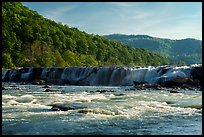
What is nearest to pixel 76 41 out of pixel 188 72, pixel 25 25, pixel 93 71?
pixel 25 25

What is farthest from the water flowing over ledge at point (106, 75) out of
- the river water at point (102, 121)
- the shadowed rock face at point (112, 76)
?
the river water at point (102, 121)

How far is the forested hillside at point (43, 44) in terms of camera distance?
9338 centimetres

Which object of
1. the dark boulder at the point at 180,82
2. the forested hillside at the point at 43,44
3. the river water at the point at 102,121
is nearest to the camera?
the river water at the point at 102,121

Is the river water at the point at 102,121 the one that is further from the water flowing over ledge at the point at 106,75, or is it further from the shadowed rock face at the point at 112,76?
the water flowing over ledge at the point at 106,75

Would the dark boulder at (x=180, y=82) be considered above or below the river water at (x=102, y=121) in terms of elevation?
above

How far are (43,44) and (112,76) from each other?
51.7 m

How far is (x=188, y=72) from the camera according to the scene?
45.9m

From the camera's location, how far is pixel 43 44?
331 ft

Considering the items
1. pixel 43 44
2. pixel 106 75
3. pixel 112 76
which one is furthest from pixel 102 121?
pixel 43 44

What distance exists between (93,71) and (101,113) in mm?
38876

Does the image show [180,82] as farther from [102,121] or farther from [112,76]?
[102,121]

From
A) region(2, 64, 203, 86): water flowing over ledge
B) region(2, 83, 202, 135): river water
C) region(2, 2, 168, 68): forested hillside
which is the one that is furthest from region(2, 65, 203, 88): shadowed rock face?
region(2, 2, 168, 68): forested hillside

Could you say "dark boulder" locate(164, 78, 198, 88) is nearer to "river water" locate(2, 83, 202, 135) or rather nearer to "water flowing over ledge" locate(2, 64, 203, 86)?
"water flowing over ledge" locate(2, 64, 203, 86)

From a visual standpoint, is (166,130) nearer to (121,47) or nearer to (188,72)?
(188,72)
